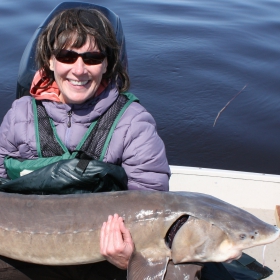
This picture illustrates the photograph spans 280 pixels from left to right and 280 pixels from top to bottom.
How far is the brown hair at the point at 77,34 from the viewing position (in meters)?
2.76

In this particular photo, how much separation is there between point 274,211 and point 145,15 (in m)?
7.07

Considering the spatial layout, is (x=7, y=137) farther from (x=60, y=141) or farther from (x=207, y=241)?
(x=207, y=241)

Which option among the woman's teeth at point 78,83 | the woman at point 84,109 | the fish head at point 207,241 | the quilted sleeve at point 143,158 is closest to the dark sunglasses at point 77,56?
the woman at point 84,109

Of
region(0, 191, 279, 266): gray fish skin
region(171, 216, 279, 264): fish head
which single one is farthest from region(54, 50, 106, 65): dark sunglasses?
region(171, 216, 279, 264): fish head

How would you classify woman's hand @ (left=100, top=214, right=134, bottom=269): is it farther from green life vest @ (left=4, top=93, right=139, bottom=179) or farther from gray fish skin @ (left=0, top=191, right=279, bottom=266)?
green life vest @ (left=4, top=93, right=139, bottom=179)

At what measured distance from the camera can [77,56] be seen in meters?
2.78

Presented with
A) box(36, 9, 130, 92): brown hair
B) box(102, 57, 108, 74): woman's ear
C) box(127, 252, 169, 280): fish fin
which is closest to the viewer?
box(127, 252, 169, 280): fish fin

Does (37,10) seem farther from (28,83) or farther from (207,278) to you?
(207,278)

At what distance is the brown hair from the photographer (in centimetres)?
276

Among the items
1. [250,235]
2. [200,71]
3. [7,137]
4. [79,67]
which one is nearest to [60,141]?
[7,137]

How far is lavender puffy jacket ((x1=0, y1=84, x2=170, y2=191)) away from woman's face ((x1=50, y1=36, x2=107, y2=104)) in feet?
0.22

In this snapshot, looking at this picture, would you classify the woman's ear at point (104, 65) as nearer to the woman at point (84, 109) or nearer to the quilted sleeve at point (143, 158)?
the woman at point (84, 109)

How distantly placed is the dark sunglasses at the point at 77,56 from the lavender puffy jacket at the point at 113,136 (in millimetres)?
229

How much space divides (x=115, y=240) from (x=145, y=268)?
0.21m
